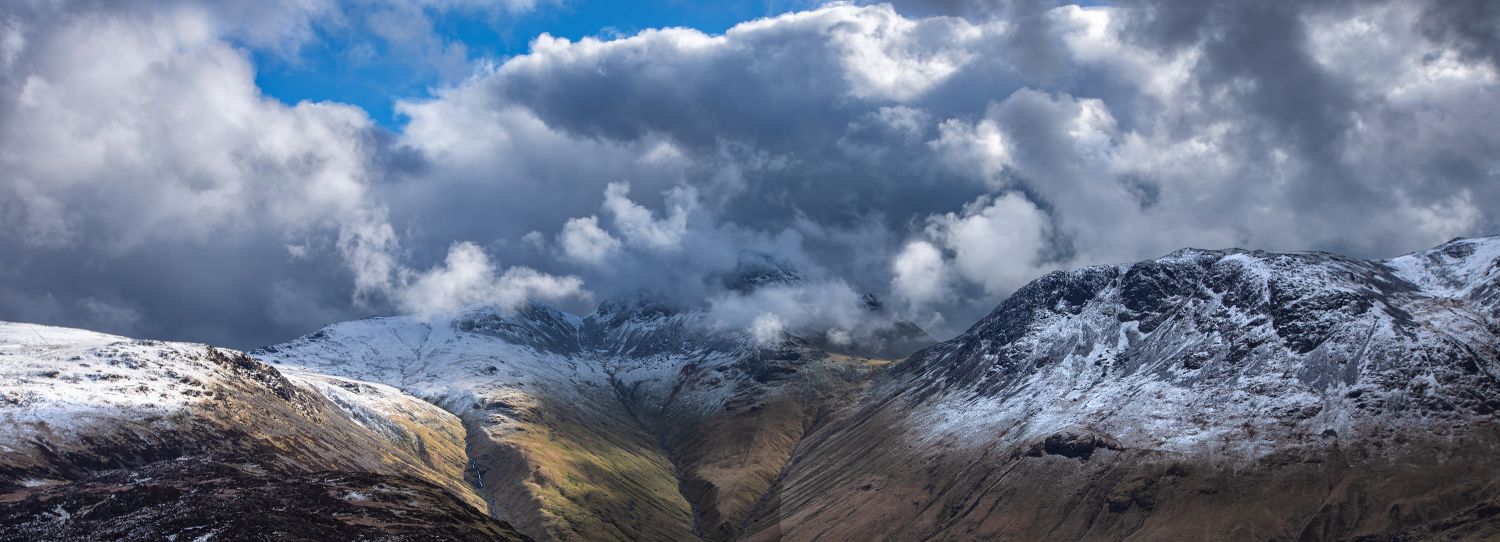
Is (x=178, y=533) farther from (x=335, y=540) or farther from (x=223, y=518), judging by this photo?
(x=335, y=540)

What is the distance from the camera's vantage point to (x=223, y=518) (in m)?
200

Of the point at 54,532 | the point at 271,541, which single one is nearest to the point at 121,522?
the point at 54,532

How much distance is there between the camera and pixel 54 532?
19575 cm

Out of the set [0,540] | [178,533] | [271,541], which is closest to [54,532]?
[0,540]

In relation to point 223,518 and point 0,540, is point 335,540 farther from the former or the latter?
point 0,540

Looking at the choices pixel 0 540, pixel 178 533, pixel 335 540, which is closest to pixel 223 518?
pixel 178 533

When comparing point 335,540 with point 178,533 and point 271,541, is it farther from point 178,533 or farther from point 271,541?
point 178,533

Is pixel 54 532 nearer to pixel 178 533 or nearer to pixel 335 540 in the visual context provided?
pixel 178 533

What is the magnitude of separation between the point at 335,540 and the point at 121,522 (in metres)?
45.7

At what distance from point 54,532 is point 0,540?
9.03 m

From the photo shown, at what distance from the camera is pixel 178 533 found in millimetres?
190000

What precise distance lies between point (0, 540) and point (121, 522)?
20140 mm

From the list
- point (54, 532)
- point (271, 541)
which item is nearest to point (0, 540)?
point (54, 532)

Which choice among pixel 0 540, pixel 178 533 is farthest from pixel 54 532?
pixel 178 533
